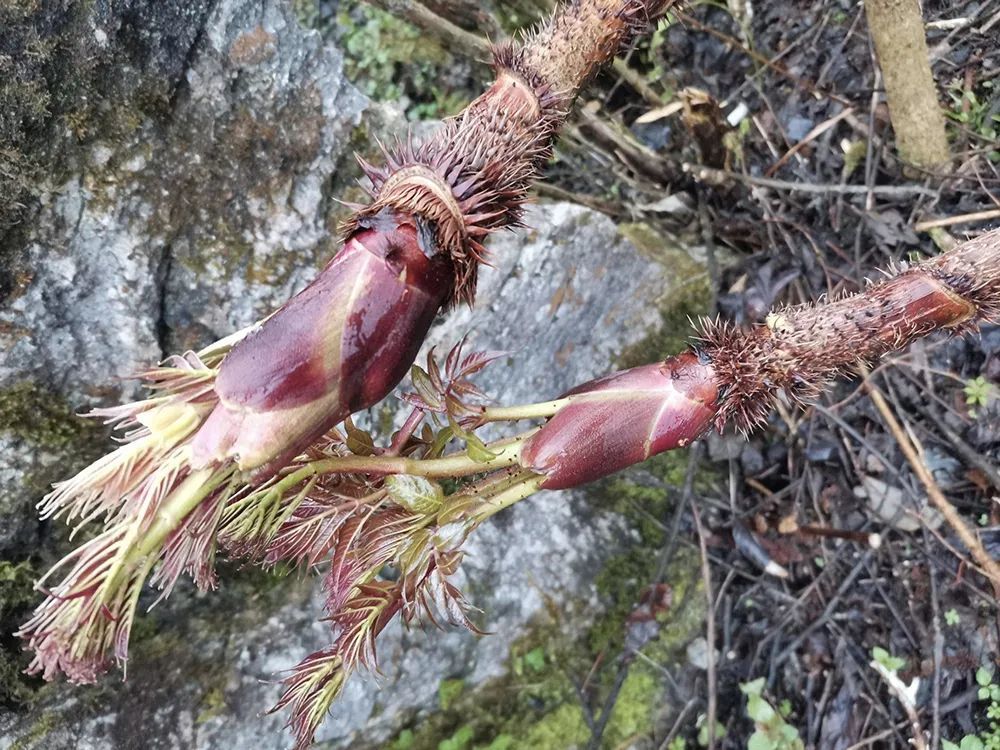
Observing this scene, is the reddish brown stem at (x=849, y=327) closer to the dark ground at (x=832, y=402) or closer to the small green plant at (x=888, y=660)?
the dark ground at (x=832, y=402)

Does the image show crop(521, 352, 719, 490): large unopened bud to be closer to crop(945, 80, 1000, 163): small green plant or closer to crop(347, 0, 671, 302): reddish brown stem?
crop(347, 0, 671, 302): reddish brown stem

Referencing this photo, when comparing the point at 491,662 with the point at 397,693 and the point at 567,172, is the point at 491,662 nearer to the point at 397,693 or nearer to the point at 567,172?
the point at 397,693

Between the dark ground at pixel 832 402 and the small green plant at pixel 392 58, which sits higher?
the small green plant at pixel 392 58

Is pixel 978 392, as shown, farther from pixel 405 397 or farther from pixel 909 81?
pixel 405 397

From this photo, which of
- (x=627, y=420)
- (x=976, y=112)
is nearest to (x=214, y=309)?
(x=627, y=420)

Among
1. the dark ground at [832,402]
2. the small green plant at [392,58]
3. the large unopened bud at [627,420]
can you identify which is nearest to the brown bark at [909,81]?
the dark ground at [832,402]

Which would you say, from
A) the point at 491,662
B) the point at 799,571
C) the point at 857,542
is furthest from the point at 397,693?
the point at 857,542
